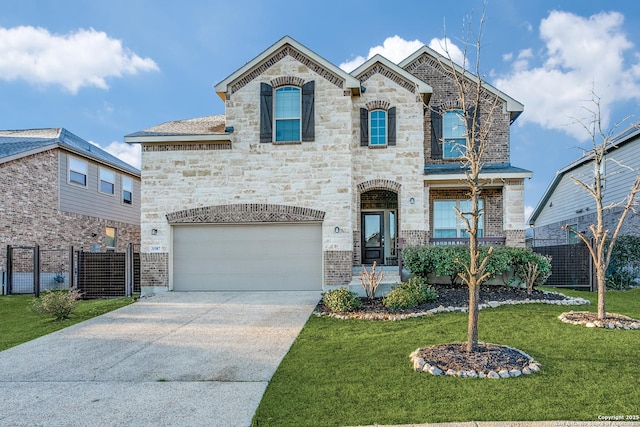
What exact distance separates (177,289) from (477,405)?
459 inches

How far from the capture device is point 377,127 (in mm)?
15695

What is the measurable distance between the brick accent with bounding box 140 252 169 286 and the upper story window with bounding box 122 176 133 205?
10.7 meters

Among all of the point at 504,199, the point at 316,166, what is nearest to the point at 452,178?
the point at 504,199

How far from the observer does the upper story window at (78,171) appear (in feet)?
66.1

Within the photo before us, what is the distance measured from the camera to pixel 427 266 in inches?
523

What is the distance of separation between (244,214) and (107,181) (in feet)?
38.2

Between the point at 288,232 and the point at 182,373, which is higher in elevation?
the point at 288,232

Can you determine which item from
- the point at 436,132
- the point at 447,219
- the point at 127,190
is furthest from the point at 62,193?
the point at 447,219

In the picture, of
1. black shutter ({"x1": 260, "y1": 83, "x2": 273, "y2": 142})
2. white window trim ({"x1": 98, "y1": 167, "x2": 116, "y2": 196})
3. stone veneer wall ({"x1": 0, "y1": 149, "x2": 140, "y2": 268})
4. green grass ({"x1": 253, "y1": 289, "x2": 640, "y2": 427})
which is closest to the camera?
green grass ({"x1": 253, "y1": 289, "x2": 640, "y2": 427})

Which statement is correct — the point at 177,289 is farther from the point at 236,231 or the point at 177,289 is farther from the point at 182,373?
the point at 182,373

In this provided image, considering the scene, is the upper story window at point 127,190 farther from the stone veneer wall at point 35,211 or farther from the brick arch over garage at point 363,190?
the brick arch over garage at point 363,190

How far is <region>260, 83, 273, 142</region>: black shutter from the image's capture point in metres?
14.6

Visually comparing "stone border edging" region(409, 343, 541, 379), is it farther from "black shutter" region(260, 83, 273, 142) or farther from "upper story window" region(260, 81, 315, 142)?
"black shutter" region(260, 83, 273, 142)

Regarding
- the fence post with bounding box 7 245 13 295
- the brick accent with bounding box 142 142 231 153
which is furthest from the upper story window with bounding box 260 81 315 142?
the fence post with bounding box 7 245 13 295
